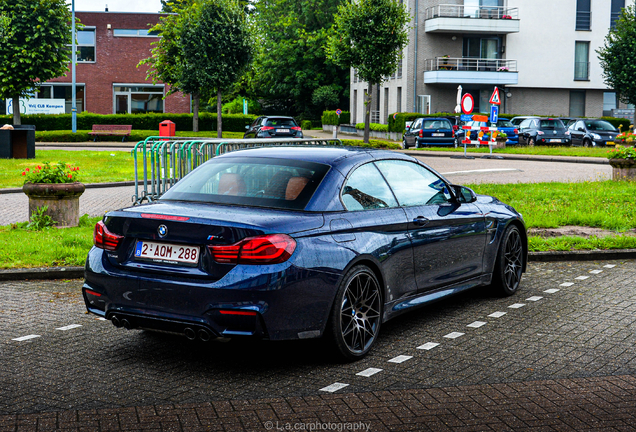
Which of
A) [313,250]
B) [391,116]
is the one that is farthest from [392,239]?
[391,116]

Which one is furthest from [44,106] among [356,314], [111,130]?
[356,314]

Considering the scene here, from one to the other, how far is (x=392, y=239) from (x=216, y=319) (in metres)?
1.59

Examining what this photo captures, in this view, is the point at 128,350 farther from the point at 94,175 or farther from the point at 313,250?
the point at 94,175

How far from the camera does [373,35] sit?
38.5 m

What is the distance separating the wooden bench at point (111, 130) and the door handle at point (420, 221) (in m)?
38.4

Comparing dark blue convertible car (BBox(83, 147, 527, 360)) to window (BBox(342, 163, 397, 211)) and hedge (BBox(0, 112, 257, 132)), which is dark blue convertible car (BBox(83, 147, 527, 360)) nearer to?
window (BBox(342, 163, 397, 211))

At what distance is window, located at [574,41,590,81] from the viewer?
54469 mm

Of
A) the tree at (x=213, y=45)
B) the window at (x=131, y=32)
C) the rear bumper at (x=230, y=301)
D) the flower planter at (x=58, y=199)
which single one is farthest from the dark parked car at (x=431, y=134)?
the rear bumper at (x=230, y=301)

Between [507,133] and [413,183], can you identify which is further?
[507,133]

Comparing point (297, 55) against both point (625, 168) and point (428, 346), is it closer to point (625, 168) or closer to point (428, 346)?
point (625, 168)

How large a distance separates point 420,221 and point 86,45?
58133 mm

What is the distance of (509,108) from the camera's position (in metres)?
54.1

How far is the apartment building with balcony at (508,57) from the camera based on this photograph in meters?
51.4

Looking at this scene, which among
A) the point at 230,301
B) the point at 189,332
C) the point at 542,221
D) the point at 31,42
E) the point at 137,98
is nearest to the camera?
the point at 230,301
